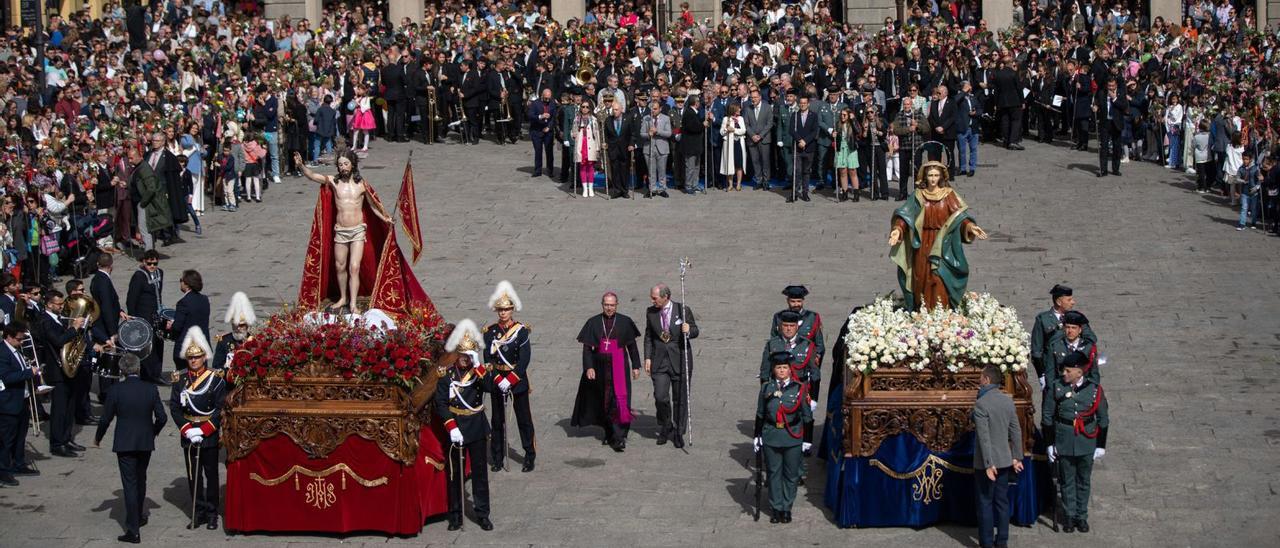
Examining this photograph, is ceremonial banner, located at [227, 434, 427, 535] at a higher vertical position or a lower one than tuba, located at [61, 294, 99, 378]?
lower

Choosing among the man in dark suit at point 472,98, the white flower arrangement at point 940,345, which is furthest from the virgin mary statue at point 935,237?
the man in dark suit at point 472,98

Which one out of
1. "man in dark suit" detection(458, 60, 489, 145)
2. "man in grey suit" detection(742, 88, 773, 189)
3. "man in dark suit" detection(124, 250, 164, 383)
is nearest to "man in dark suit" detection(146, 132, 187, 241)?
"man in dark suit" detection(124, 250, 164, 383)

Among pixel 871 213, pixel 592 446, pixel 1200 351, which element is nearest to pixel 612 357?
pixel 592 446

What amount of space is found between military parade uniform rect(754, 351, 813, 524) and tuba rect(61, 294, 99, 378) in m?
6.54

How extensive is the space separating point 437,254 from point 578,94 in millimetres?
7042

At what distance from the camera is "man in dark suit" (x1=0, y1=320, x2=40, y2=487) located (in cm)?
1614

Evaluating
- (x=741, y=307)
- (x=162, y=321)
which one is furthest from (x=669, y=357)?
(x=162, y=321)

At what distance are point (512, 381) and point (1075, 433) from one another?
473cm

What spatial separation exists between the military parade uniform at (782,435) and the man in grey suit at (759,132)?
14.8 m

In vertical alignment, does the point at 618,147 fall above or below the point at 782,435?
above

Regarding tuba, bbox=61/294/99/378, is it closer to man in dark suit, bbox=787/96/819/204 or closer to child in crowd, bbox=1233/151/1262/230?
man in dark suit, bbox=787/96/819/204

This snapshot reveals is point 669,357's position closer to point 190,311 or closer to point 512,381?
point 512,381

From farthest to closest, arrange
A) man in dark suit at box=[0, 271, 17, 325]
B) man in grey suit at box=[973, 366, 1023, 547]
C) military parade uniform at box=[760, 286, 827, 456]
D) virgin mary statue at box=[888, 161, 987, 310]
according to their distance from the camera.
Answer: man in dark suit at box=[0, 271, 17, 325] → military parade uniform at box=[760, 286, 827, 456] → virgin mary statue at box=[888, 161, 987, 310] → man in grey suit at box=[973, 366, 1023, 547]

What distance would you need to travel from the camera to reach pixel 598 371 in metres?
17.1
